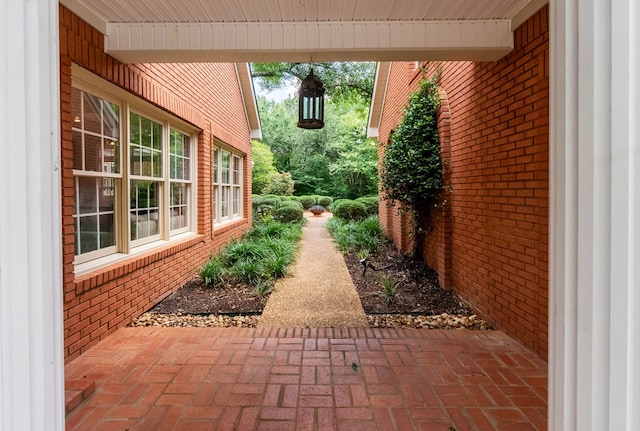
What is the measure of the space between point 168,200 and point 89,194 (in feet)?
5.37

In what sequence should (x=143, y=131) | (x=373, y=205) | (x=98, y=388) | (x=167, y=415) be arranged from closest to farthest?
(x=167, y=415)
(x=98, y=388)
(x=143, y=131)
(x=373, y=205)

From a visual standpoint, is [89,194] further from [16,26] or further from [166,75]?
[16,26]

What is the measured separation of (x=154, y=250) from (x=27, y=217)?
13.7 ft

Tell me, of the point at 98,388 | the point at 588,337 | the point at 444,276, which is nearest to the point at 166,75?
the point at 98,388

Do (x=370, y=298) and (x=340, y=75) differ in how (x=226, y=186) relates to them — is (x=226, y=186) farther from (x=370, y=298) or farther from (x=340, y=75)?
(x=340, y=75)

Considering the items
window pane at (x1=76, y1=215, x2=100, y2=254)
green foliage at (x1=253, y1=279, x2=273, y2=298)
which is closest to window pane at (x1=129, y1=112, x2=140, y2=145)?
window pane at (x1=76, y1=215, x2=100, y2=254)

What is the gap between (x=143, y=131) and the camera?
4.70 m

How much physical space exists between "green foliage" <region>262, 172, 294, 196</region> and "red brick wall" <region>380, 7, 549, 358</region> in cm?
1607

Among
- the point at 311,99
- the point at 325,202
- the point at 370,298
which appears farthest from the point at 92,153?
the point at 325,202

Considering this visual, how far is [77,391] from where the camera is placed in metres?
2.43

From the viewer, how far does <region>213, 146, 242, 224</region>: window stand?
788 cm

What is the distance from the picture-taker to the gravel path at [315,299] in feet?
13.2

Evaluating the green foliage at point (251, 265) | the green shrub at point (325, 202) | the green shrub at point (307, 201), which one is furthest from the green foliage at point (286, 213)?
the green shrub at point (325, 202)

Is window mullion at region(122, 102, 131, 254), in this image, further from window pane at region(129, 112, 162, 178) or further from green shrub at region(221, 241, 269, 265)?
green shrub at region(221, 241, 269, 265)
